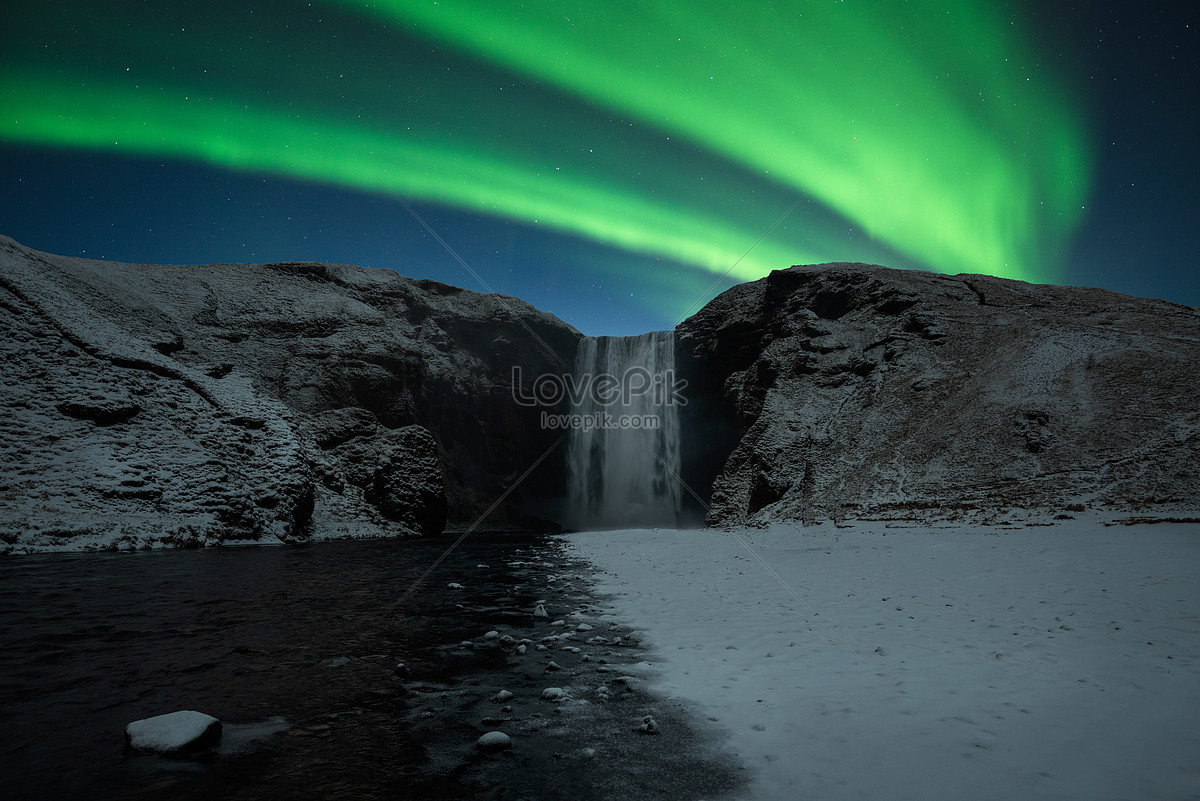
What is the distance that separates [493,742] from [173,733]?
Answer: 2.41 metres

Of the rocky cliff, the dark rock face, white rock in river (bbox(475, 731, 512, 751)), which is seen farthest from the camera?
the dark rock face

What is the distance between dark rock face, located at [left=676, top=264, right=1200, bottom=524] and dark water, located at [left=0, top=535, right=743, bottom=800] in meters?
18.6

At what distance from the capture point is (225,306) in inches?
1390

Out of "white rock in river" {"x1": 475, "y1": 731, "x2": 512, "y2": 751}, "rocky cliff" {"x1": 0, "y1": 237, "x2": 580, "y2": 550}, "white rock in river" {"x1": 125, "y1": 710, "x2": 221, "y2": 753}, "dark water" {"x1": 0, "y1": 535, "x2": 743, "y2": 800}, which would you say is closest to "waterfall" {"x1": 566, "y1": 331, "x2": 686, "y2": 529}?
"rocky cliff" {"x1": 0, "y1": 237, "x2": 580, "y2": 550}

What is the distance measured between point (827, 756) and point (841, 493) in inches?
878

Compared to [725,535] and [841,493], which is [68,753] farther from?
[841,493]

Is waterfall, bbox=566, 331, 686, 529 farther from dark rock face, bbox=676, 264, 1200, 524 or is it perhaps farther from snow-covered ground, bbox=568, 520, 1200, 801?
snow-covered ground, bbox=568, 520, 1200, 801

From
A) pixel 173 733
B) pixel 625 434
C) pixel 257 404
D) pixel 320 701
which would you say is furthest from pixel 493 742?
pixel 625 434

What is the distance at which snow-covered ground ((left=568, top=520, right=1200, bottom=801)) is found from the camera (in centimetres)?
339

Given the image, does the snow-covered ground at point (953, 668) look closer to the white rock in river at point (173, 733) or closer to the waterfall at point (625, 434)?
the white rock in river at point (173, 733)

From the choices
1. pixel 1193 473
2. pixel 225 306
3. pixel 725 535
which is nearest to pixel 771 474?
pixel 725 535

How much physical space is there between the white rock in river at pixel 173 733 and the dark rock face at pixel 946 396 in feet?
71.6

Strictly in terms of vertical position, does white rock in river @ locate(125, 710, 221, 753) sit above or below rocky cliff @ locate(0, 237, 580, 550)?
below

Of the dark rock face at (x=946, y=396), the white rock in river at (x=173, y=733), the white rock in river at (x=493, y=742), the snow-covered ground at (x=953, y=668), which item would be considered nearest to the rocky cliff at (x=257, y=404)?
the white rock in river at (x=173, y=733)
